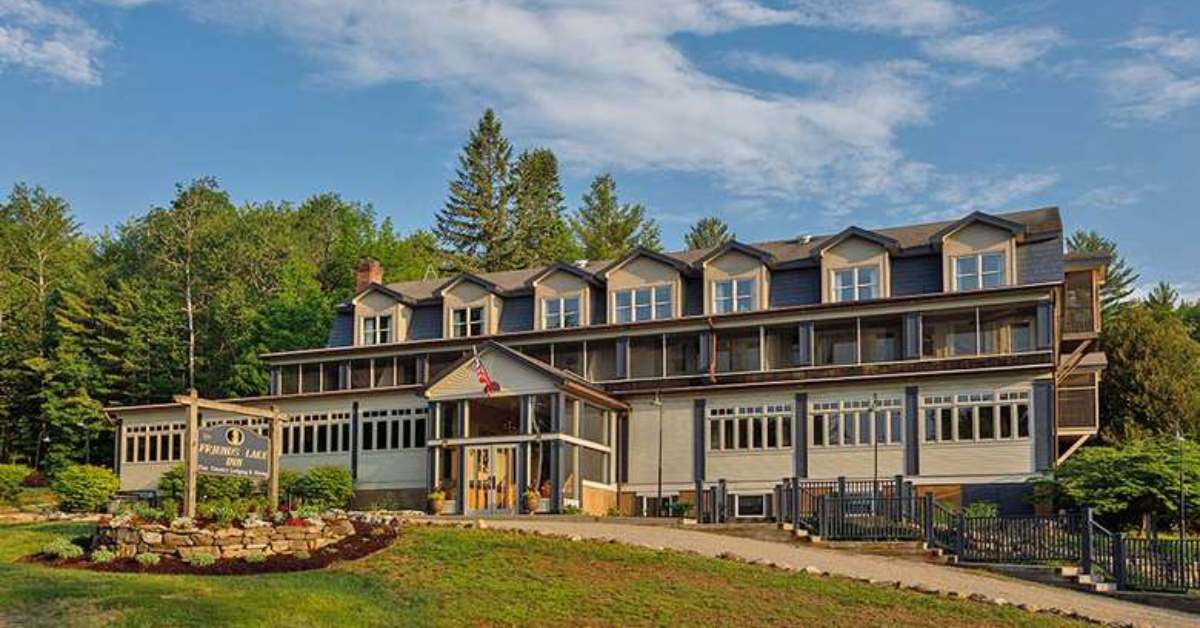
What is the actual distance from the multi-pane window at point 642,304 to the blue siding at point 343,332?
11004 millimetres

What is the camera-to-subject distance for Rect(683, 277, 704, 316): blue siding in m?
47.4

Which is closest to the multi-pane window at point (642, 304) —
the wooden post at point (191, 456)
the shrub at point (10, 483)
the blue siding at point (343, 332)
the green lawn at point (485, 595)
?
the blue siding at point (343, 332)

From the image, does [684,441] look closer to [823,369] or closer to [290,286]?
[823,369]

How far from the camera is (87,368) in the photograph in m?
66.9

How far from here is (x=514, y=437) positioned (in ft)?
138

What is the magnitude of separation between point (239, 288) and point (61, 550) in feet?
154

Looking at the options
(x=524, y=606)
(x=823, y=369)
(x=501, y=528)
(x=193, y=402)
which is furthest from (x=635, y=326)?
(x=524, y=606)

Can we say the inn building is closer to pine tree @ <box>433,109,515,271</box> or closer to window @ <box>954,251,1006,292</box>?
window @ <box>954,251,1006,292</box>

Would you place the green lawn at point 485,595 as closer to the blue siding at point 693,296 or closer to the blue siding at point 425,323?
the blue siding at point 693,296

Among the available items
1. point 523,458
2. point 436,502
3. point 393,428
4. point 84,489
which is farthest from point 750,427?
point 84,489

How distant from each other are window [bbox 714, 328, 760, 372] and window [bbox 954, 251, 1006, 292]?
6.59 m

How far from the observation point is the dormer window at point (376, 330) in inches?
2068

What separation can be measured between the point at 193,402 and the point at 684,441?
20.8 m

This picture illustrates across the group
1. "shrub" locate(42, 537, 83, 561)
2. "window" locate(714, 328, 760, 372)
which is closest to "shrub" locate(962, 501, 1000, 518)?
"window" locate(714, 328, 760, 372)
